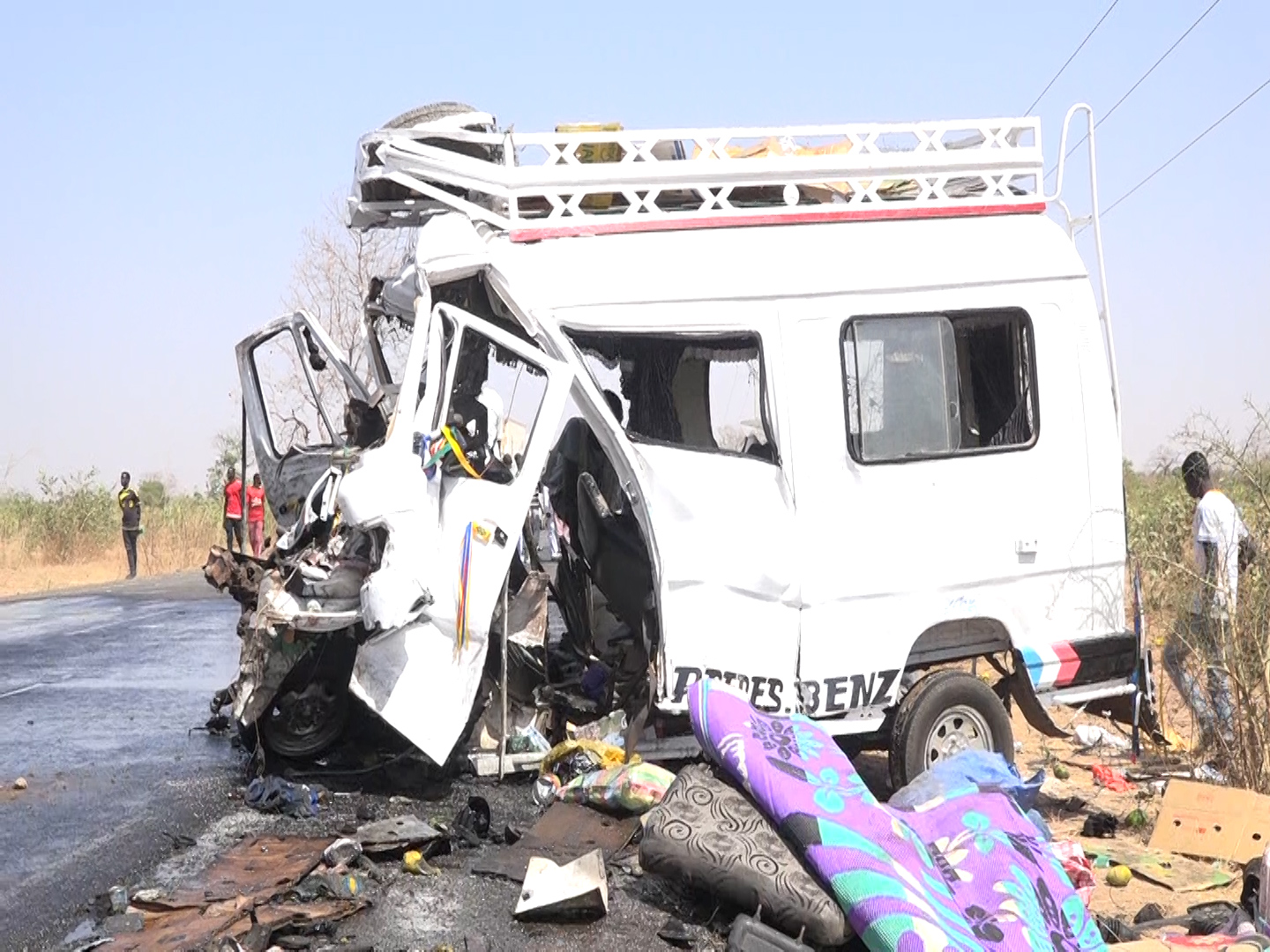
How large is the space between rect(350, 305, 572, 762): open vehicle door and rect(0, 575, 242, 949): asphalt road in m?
1.23

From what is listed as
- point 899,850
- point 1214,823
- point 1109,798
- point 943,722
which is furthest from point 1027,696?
point 899,850

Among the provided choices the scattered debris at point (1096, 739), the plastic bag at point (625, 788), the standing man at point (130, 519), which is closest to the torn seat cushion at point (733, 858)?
the plastic bag at point (625, 788)

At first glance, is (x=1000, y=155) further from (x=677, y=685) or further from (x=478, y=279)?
(x=677, y=685)

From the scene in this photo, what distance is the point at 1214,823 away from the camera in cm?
693

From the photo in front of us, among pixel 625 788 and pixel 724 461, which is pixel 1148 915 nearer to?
pixel 625 788

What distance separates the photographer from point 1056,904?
16.9 feet

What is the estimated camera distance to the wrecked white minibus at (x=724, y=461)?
6.65 metres

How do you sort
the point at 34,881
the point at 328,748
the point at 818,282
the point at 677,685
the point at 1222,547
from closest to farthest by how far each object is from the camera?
1. the point at 34,881
2. the point at 677,685
3. the point at 818,282
4. the point at 328,748
5. the point at 1222,547

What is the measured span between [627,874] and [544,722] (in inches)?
63.0

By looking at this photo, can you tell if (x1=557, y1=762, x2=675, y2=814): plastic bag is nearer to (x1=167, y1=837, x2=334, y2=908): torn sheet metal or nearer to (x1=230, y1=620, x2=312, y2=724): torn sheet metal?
(x1=167, y1=837, x2=334, y2=908): torn sheet metal

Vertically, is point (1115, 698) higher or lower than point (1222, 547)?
lower

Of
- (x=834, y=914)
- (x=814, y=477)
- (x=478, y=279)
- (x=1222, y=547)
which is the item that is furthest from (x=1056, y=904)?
(x=478, y=279)

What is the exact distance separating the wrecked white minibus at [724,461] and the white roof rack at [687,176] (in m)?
0.02

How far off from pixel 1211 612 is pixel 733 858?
12.4 ft
